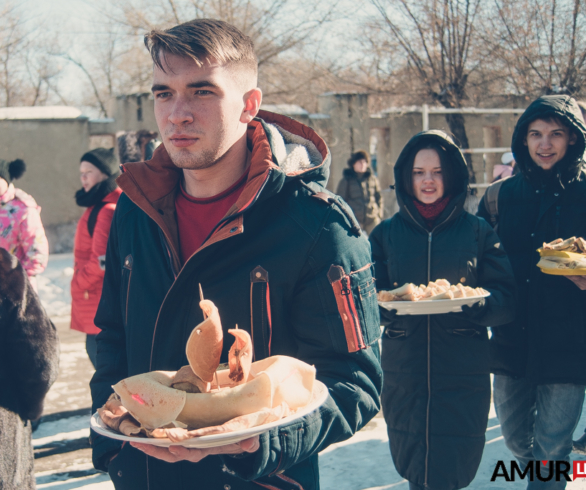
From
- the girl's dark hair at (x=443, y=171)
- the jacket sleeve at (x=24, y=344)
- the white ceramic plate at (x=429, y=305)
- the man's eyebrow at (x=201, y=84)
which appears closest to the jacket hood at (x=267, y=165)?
the man's eyebrow at (x=201, y=84)

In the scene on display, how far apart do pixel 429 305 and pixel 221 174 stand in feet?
4.72

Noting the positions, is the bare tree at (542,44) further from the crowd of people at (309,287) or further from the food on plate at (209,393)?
the food on plate at (209,393)

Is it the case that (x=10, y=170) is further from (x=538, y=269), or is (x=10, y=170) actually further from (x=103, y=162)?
(x=538, y=269)

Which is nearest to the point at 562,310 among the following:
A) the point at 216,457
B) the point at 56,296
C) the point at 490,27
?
the point at 216,457

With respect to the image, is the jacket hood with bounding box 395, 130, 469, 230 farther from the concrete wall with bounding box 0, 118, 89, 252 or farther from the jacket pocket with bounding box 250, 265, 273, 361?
the concrete wall with bounding box 0, 118, 89, 252

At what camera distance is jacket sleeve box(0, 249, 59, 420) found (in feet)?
8.50

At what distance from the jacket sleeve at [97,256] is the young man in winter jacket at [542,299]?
2923 mm

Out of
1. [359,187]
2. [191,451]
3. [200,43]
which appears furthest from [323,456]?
[359,187]

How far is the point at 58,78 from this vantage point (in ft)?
96.9

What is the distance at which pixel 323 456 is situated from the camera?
4.26 m

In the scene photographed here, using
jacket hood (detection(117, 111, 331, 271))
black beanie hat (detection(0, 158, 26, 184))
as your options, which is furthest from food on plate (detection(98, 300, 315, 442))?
black beanie hat (detection(0, 158, 26, 184))

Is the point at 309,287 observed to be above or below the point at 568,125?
below

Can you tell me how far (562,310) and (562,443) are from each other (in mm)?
727

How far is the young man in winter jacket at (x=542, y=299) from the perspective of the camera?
10.8 ft
